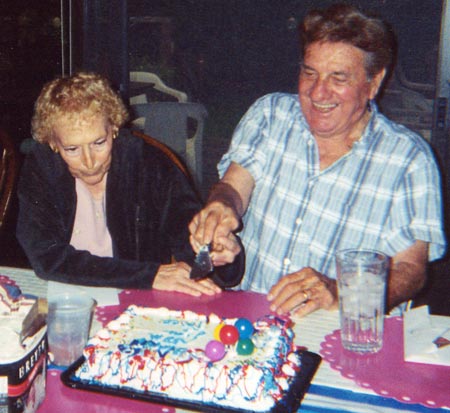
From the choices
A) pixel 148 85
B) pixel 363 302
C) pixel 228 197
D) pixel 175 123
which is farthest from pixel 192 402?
pixel 148 85

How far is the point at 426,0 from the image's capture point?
3691mm

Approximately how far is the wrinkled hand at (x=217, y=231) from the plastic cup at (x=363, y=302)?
1.35 feet

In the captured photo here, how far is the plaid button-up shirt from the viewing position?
1749 mm

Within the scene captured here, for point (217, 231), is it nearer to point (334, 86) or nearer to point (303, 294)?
point (303, 294)

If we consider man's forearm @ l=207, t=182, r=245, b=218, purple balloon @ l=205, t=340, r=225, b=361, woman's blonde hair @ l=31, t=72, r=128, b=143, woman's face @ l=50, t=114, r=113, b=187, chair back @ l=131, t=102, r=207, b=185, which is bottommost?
chair back @ l=131, t=102, r=207, b=185

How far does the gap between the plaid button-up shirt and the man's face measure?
8 centimetres

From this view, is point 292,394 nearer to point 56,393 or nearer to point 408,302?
point 56,393

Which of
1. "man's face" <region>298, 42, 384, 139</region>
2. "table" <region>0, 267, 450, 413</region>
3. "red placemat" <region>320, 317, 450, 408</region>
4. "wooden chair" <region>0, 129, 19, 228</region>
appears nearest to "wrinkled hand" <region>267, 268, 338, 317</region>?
"table" <region>0, 267, 450, 413</region>

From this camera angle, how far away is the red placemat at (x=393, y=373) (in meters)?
1.12

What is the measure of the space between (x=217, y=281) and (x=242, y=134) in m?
0.50

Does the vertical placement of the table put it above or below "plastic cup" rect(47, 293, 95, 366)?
below

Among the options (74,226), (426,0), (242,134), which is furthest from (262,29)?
(74,226)

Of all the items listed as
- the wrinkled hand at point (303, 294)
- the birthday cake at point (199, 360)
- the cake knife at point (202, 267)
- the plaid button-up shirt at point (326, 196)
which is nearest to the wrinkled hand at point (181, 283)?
the cake knife at point (202, 267)

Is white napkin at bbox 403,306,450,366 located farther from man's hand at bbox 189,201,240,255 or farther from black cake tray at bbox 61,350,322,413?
man's hand at bbox 189,201,240,255
